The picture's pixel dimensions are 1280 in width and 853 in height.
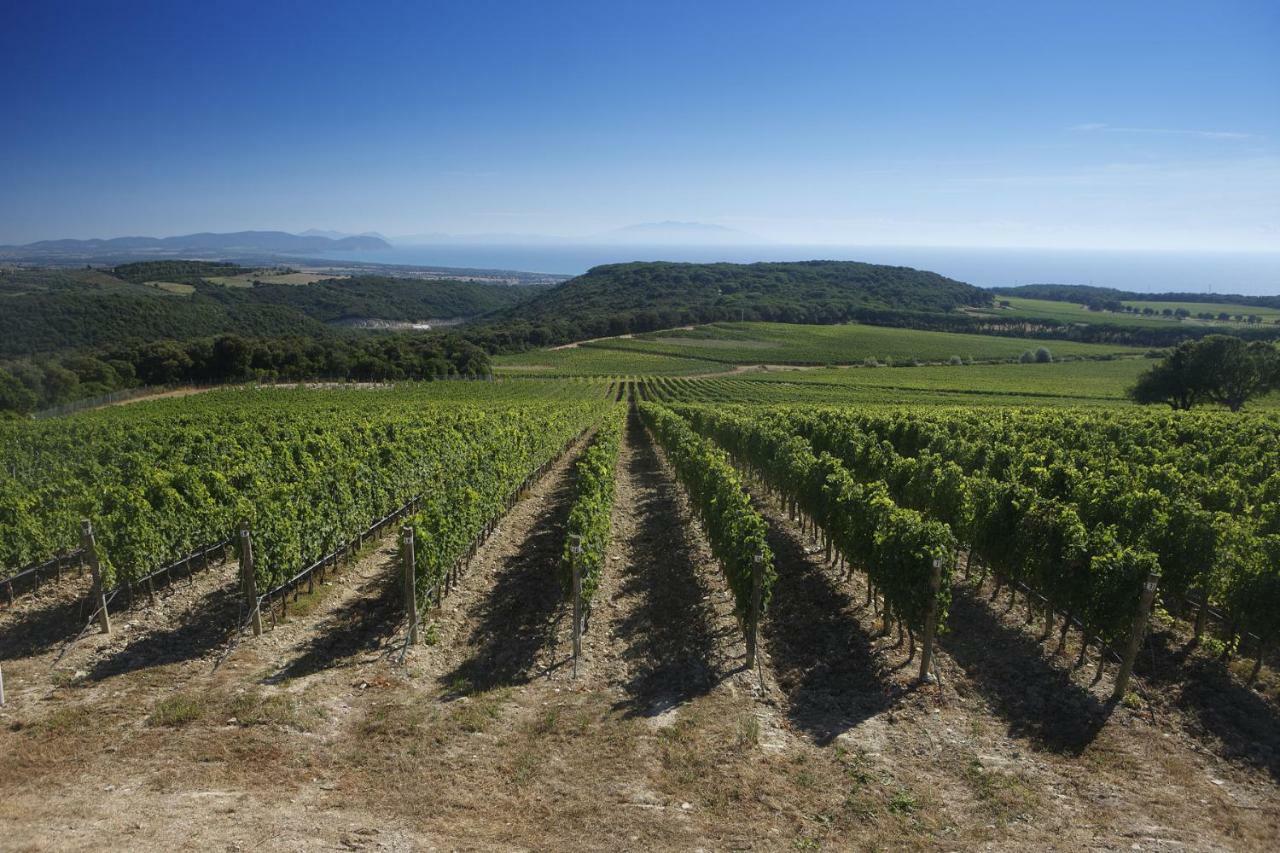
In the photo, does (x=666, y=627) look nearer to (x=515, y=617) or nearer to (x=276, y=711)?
(x=515, y=617)

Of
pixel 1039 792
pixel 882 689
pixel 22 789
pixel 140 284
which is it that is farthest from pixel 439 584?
pixel 140 284

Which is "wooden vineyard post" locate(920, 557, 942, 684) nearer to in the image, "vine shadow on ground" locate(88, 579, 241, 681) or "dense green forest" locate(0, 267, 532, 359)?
"vine shadow on ground" locate(88, 579, 241, 681)

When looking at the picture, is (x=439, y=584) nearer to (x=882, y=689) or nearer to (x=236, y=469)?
(x=882, y=689)

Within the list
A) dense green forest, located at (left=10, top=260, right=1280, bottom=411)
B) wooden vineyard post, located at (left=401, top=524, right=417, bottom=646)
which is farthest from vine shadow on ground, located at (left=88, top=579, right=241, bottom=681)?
dense green forest, located at (left=10, top=260, right=1280, bottom=411)

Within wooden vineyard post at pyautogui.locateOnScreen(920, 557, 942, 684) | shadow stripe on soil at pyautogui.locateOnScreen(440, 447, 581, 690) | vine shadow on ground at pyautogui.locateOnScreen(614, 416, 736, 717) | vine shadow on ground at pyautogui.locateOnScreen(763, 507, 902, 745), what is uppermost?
wooden vineyard post at pyautogui.locateOnScreen(920, 557, 942, 684)

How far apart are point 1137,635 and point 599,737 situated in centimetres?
845

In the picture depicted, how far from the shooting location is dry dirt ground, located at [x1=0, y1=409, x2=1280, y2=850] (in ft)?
22.9

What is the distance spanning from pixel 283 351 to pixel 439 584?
300 ft

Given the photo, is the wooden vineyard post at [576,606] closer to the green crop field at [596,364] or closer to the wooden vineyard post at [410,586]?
the wooden vineyard post at [410,586]

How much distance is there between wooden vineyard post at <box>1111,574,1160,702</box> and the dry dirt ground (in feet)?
1.26

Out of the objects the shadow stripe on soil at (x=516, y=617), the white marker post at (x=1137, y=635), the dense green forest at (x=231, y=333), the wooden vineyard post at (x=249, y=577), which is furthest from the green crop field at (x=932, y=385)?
the wooden vineyard post at (x=249, y=577)

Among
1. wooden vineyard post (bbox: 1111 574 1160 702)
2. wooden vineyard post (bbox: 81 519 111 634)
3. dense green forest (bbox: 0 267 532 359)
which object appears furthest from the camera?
dense green forest (bbox: 0 267 532 359)

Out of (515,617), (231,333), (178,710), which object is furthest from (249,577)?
(231,333)

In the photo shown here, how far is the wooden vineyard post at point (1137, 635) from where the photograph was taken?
382 inches
